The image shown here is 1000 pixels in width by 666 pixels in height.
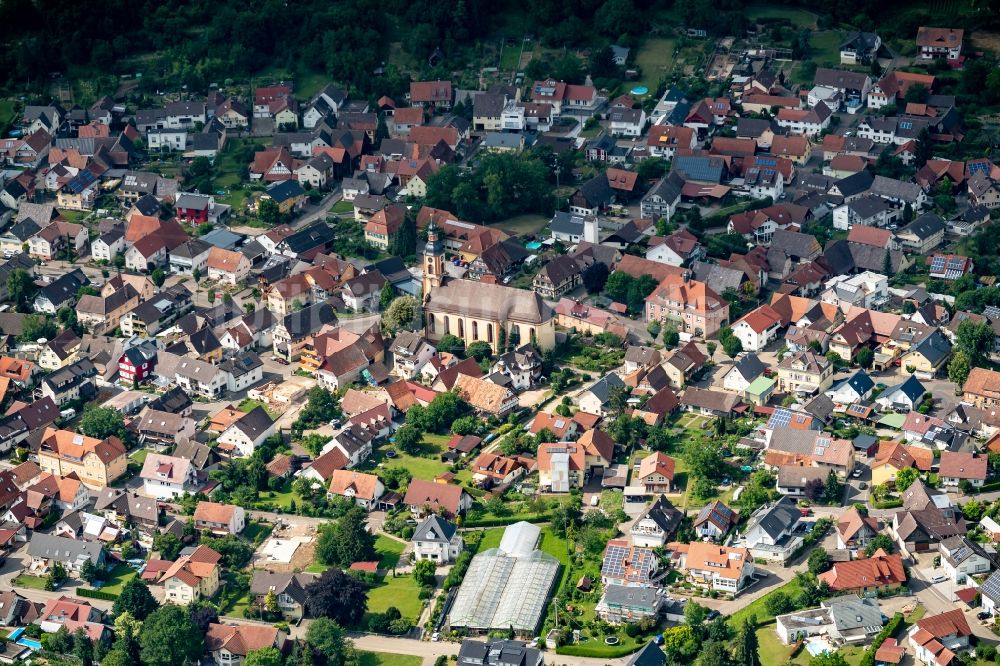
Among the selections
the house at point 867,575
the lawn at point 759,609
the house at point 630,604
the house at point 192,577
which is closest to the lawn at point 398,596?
the house at point 192,577

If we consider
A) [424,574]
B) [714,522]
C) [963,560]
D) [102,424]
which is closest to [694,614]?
[714,522]

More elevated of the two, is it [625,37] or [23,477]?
[625,37]

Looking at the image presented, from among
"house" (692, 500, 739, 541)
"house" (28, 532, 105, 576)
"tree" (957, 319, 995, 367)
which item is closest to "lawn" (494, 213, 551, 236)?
"tree" (957, 319, 995, 367)

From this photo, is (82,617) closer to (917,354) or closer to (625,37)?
(917,354)

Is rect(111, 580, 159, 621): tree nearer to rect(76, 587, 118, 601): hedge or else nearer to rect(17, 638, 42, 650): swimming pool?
rect(76, 587, 118, 601): hedge

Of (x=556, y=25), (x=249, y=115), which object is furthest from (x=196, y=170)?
(x=556, y=25)

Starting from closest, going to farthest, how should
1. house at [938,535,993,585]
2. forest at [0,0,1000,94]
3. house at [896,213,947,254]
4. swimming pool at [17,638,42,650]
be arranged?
house at [938,535,993,585]
swimming pool at [17,638,42,650]
house at [896,213,947,254]
forest at [0,0,1000,94]

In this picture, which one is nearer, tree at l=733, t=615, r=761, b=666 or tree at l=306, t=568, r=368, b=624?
tree at l=733, t=615, r=761, b=666
